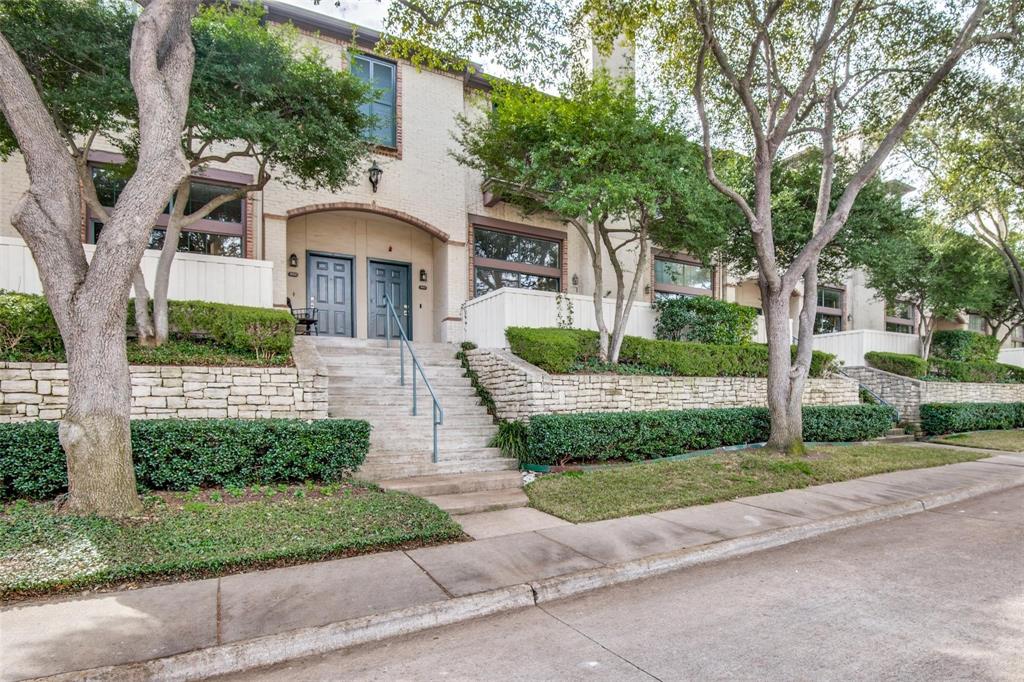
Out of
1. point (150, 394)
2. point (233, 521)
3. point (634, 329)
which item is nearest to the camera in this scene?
point (233, 521)

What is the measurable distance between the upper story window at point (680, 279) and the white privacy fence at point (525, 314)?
388cm

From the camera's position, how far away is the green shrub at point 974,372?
1742 centimetres

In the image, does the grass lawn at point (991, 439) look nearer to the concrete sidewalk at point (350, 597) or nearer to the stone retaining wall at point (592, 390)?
the stone retaining wall at point (592, 390)

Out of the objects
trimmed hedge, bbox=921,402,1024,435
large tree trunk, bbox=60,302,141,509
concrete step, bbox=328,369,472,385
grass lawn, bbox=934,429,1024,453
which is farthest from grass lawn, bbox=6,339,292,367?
trimmed hedge, bbox=921,402,1024,435

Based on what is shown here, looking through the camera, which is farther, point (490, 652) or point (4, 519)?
point (4, 519)

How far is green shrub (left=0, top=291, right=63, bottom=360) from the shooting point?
6.72m

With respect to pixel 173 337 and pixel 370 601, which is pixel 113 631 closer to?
pixel 370 601

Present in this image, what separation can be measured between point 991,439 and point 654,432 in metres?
10.2

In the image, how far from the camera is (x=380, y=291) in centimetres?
1409

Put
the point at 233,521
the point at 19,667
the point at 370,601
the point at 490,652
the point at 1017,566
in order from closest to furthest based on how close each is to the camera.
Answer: the point at 19,667 < the point at 490,652 < the point at 370,601 < the point at 1017,566 < the point at 233,521

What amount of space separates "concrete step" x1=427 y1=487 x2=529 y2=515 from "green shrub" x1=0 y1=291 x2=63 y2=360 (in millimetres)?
5356

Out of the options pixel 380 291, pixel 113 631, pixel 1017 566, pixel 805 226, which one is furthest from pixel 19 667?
pixel 805 226

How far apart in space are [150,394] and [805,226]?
14730 millimetres

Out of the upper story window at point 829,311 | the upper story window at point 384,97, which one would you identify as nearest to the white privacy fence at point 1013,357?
the upper story window at point 829,311
